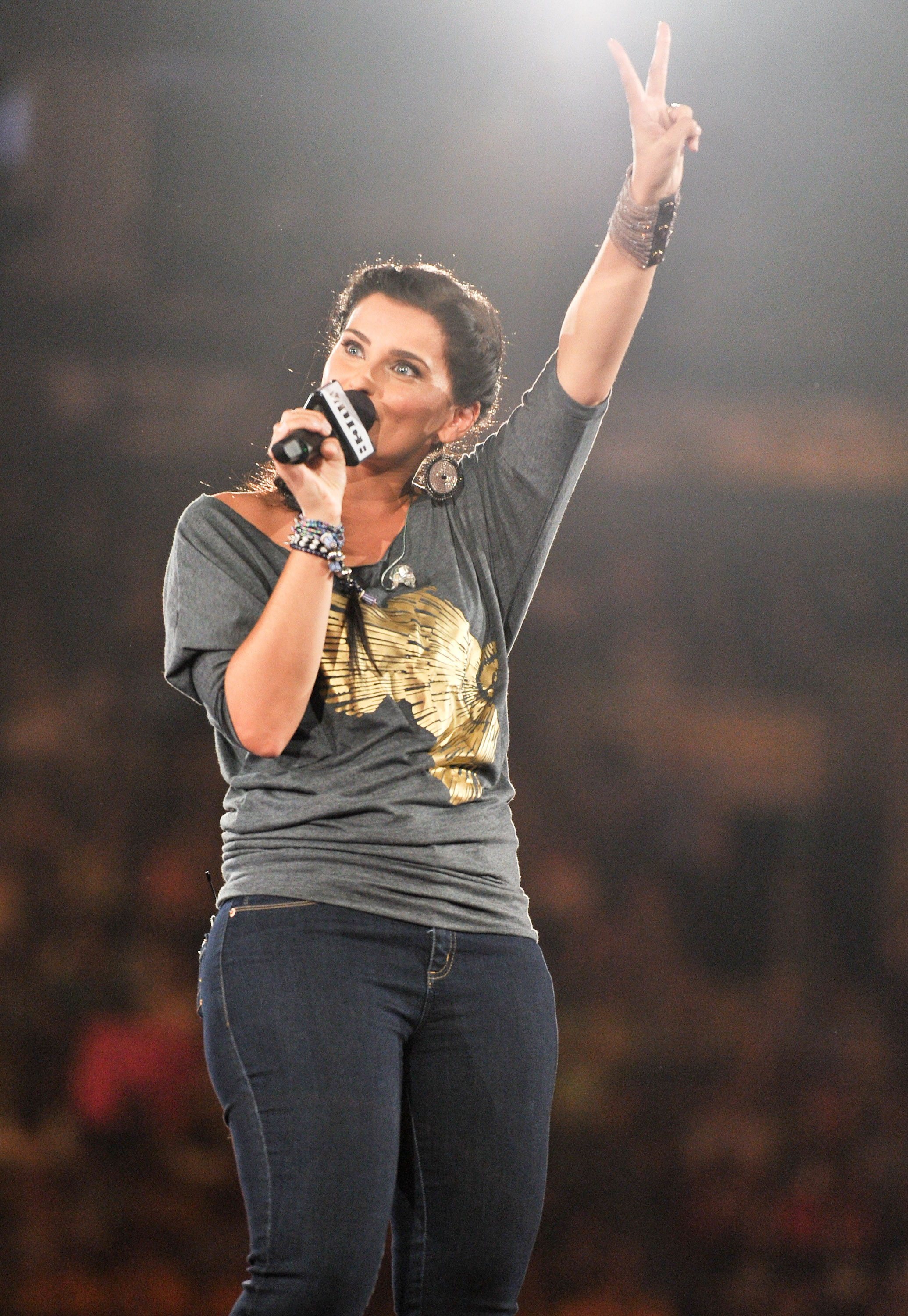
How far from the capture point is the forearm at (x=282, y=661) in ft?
3.13

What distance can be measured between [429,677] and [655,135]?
1.83 ft

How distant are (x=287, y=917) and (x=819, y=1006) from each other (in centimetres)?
119

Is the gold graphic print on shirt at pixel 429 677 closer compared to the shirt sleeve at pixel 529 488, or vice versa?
the gold graphic print on shirt at pixel 429 677

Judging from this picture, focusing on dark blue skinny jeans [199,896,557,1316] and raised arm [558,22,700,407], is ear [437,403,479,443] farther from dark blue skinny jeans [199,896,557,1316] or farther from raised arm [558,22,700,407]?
dark blue skinny jeans [199,896,557,1316]

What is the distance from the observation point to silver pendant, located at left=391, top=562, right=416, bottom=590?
3.65 ft

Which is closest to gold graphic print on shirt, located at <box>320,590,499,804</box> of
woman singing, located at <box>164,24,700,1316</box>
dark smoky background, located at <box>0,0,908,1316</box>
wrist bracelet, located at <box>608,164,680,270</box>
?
woman singing, located at <box>164,24,700,1316</box>

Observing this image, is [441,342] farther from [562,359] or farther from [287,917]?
[287,917]

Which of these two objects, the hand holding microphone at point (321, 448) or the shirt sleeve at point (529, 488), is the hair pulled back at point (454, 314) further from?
the hand holding microphone at point (321, 448)

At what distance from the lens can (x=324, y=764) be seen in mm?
1029

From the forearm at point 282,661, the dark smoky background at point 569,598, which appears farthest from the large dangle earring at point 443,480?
the dark smoky background at point 569,598

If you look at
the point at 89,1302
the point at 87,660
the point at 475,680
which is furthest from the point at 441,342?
the point at 89,1302

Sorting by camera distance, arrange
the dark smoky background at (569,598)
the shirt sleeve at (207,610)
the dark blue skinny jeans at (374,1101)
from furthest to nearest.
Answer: the dark smoky background at (569,598) < the shirt sleeve at (207,610) < the dark blue skinny jeans at (374,1101)

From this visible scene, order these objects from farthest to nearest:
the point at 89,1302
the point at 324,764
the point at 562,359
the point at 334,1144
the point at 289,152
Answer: the point at 289,152 < the point at 89,1302 < the point at 562,359 < the point at 324,764 < the point at 334,1144

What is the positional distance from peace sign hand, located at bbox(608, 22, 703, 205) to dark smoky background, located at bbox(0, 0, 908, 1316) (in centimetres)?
72
